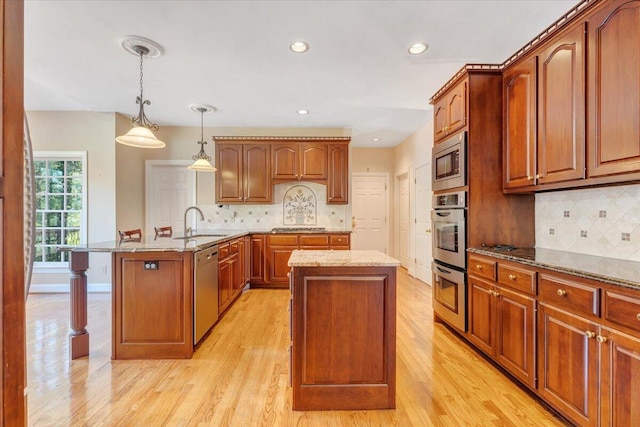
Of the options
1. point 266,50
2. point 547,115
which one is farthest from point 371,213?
point 547,115

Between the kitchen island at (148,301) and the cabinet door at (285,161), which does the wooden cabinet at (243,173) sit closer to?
the cabinet door at (285,161)

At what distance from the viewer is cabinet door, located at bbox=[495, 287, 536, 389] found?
6.27 feet

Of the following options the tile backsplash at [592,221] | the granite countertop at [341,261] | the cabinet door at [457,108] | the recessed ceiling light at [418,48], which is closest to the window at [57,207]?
the granite countertop at [341,261]

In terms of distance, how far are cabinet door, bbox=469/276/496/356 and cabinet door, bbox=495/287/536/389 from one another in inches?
2.5

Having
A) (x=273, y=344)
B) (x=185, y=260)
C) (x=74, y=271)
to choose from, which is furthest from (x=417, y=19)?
(x=74, y=271)

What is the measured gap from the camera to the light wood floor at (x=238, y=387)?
1.78 m

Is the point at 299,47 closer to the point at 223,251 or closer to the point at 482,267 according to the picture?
the point at 223,251

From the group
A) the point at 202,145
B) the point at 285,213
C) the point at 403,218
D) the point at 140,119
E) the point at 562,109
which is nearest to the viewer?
the point at 562,109

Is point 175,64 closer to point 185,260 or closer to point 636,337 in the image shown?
point 185,260

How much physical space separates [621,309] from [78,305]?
139 inches

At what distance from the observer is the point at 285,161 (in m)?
4.99

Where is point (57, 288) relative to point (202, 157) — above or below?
below

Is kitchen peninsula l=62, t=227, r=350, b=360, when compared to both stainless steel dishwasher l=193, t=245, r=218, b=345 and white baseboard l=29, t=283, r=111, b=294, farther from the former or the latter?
white baseboard l=29, t=283, r=111, b=294

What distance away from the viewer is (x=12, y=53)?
28.1 inches
